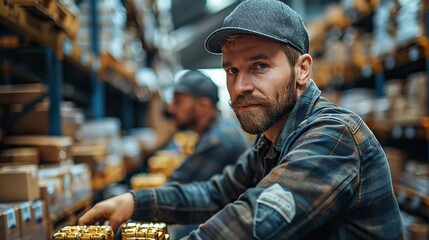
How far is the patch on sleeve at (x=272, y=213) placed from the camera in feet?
4.80

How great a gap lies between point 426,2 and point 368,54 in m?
2.10

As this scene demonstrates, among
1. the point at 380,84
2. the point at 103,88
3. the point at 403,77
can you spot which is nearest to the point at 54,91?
the point at 103,88

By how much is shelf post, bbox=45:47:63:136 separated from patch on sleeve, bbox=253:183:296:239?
231 centimetres

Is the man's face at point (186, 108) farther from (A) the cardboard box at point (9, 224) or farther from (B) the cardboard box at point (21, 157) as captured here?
(A) the cardboard box at point (9, 224)

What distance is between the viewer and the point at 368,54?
6.08 meters

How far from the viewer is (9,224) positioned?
2066 millimetres

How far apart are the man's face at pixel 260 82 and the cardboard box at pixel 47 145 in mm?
1710

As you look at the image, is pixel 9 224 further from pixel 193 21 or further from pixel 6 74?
pixel 193 21

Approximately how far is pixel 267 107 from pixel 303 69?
Result: 23cm

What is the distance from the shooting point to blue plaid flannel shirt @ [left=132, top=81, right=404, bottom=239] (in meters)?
1.50

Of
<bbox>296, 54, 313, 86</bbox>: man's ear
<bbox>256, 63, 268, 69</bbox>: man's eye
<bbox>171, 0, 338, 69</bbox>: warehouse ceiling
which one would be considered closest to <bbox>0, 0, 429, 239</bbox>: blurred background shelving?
<bbox>256, 63, 268, 69</bbox>: man's eye

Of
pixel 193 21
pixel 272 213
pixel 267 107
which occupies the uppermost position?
pixel 193 21

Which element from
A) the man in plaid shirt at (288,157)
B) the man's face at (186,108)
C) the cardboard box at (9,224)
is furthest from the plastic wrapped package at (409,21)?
the cardboard box at (9,224)

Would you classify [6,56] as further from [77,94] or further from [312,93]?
[312,93]
